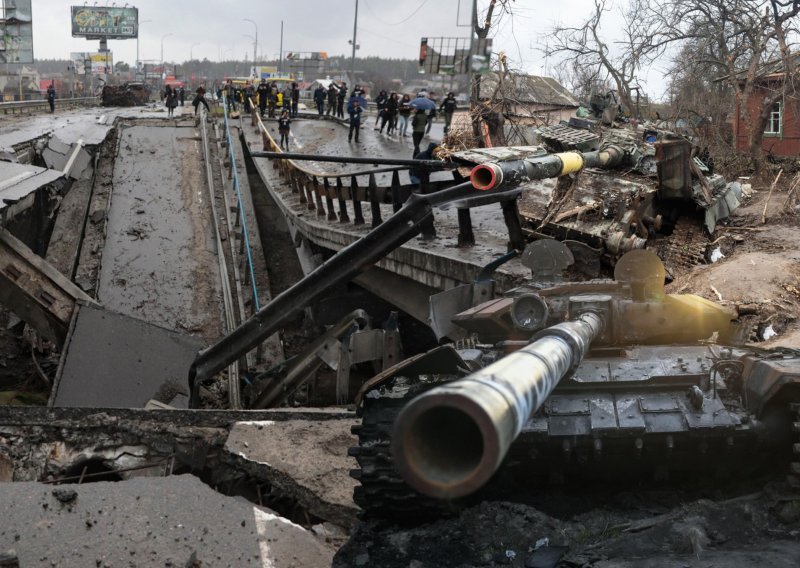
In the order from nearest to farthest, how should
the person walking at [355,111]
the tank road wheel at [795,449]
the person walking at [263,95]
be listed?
the tank road wheel at [795,449] → the person walking at [355,111] → the person walking at [263,95]

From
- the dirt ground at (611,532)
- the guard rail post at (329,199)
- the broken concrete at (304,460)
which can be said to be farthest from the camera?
the guard rail post at (329,199)

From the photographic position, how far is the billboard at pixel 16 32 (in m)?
40.0

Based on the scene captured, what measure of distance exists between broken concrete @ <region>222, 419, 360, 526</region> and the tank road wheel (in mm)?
2707

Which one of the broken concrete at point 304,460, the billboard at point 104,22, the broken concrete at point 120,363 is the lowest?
the broken concrete at point 120,363

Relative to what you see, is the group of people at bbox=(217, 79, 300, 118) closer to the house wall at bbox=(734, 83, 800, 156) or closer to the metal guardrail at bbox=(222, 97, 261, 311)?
the metal guardrail at bbox=(222, 97, 261, 311)

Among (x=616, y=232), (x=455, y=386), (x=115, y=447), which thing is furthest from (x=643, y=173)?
(x=455, y=386)

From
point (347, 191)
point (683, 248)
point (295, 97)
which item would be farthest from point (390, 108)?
point (683, 248)

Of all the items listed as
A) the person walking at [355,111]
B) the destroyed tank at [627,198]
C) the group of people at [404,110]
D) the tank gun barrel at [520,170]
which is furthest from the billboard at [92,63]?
the tank gun barrel at [520,170]

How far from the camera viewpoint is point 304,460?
6848 mm

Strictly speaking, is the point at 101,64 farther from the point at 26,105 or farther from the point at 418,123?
the point at 418,123

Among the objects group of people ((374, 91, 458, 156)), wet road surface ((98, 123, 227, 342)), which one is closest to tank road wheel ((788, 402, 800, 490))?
wet road surface ((98, 123, 227, 342))

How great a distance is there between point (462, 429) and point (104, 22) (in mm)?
82608

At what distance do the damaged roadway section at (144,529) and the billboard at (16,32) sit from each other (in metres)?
38.9

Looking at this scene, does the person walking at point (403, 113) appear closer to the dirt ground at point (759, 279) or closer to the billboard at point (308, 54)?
the dirt ground at point (759, 279)
